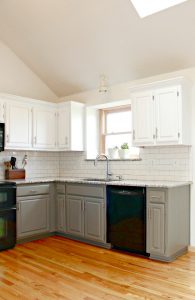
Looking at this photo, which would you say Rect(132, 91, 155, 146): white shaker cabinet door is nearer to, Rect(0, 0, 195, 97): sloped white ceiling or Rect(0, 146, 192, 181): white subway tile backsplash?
Rect(0, 146, 192, 181): white subway tile backsplash

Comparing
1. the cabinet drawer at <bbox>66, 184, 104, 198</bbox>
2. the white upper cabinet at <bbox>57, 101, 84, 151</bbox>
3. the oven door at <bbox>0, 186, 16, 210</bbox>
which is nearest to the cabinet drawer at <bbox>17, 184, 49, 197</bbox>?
the oven door at <bbox>0, 186, 16, 210</bbox>

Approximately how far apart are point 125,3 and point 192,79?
1312 millimetres

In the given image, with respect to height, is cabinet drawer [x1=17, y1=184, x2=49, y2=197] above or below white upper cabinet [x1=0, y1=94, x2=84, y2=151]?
below

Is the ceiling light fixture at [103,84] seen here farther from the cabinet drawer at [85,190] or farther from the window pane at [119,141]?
the cabinet drawer at [85,190]

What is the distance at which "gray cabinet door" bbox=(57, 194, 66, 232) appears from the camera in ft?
15.4

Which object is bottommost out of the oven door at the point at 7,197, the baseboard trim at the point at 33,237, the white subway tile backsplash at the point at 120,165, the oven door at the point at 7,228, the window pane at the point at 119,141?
the baseboard trim at the point at 33,237

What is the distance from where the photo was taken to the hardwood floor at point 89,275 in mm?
2715

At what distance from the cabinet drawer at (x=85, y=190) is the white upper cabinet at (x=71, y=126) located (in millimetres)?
858

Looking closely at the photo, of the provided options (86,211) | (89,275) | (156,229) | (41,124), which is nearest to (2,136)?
(41,124)

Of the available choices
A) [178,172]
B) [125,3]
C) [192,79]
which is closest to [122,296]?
[178,172]

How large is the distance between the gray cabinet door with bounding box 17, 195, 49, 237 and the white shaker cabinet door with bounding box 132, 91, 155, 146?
1.72 meters

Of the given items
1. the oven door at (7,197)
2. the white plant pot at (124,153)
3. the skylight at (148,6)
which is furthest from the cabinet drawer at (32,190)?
the skylight at (148,6)

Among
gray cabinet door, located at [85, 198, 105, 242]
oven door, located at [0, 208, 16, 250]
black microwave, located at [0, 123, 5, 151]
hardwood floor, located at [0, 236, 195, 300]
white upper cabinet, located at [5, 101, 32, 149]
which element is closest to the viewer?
hardwood floor, located at [0, 236, 195, 300]

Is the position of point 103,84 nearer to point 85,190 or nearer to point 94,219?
point 85,190
